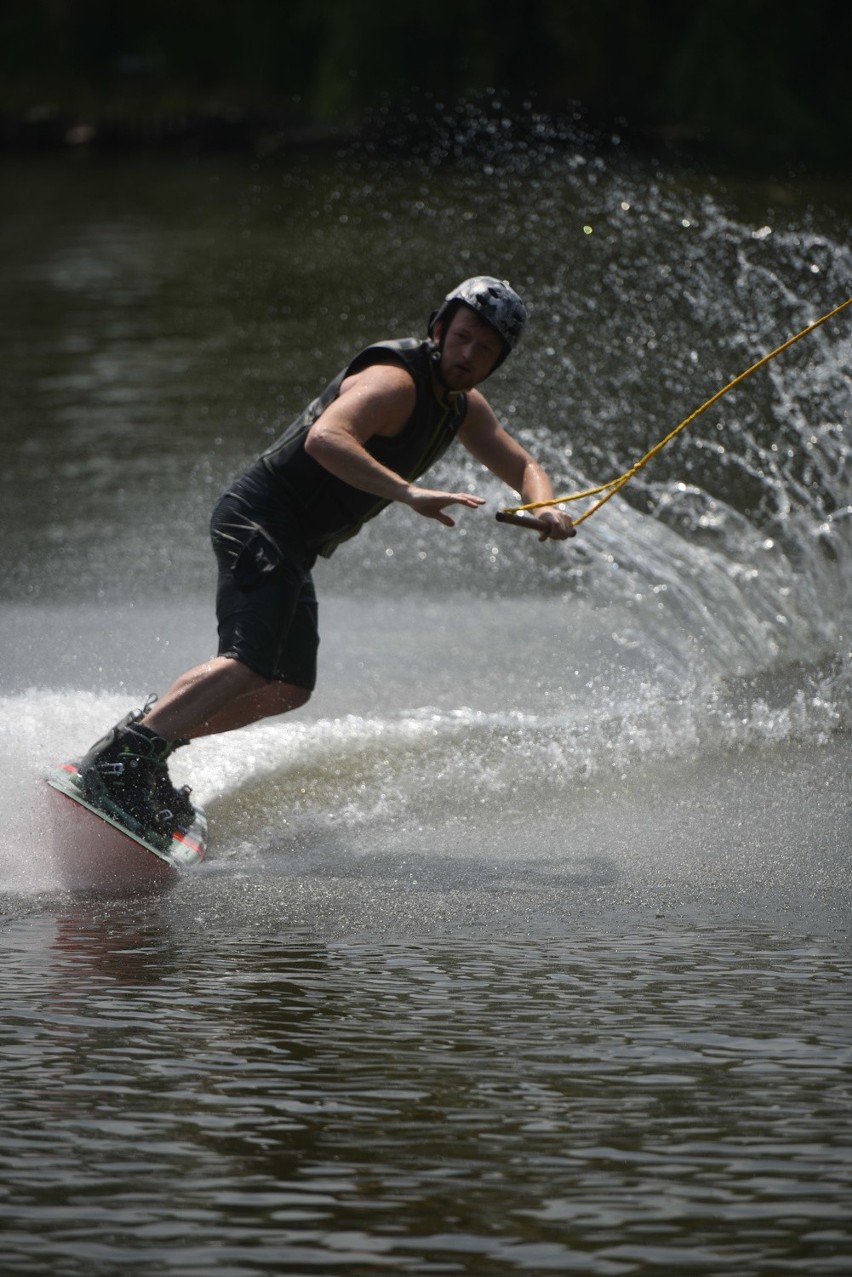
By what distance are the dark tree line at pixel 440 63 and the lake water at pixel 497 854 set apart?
690cm

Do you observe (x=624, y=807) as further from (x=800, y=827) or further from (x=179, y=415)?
(x=179, y=415)

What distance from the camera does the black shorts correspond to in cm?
499

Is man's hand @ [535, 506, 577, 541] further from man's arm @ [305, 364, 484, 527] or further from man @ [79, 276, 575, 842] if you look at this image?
man's arm @ [305, 364, 484, 527]

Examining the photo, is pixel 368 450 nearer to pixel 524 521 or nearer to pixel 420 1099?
pixel 524 521

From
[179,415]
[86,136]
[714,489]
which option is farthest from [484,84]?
[714,489]

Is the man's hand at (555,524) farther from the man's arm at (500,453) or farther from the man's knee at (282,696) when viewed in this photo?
the man's knee at (282,696)

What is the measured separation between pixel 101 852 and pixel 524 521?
4.27 feet

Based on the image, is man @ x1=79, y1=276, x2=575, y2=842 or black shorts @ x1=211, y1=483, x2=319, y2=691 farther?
black shorts @ x1=211, y1=483, x2=319, y2=691

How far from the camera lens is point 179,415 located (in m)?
12.3

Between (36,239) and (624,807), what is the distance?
17125 millimetres

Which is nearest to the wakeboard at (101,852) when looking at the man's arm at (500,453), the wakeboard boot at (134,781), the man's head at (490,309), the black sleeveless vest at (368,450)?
the wakeboard boot at (134,781)

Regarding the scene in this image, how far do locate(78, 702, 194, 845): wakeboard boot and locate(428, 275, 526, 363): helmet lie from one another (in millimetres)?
1299

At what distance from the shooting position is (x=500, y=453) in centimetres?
534

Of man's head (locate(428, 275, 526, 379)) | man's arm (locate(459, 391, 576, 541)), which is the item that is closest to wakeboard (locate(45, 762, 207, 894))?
man's arm (locate(459, 391, 576, 541))
